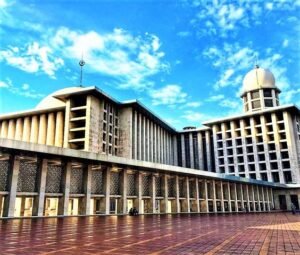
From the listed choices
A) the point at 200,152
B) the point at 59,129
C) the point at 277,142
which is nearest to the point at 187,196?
the point at 59,129

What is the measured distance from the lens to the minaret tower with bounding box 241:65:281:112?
2936 inches

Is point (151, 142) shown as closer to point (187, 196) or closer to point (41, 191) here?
point (187, 196)

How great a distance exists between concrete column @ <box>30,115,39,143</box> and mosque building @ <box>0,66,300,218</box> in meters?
0.19

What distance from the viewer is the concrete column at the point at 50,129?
54.4m

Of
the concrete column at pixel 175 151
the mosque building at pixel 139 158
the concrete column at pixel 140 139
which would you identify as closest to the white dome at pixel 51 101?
the mosque building at pixel 139 158

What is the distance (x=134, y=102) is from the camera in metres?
53.1

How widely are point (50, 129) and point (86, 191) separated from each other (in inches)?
1335

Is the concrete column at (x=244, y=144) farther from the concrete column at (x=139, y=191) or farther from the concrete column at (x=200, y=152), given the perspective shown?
the concrete column at (x=139, y=191)

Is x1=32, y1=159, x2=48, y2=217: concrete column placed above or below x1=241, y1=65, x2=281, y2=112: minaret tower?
below

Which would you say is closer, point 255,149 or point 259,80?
point 255,149

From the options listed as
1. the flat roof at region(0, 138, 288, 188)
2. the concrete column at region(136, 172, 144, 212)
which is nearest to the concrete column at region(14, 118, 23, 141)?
the concrete column at region(136, 172, 144, 212)

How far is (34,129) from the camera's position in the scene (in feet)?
187

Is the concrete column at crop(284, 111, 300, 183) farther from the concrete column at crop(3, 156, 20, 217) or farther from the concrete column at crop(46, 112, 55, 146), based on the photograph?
the concrete column at crop(3, 156, 20, 217)

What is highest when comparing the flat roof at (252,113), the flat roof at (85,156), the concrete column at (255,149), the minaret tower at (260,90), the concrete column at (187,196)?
the minaret tower at (260,90)
